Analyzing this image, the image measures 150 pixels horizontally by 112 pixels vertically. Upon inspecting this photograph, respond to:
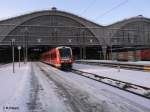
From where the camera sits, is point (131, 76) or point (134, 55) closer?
point (131, 76)

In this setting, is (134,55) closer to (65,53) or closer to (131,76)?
(65,53)

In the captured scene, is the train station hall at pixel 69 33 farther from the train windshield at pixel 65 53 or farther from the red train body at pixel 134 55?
the train windshield at pixel 65 53

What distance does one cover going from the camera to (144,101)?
12719mm

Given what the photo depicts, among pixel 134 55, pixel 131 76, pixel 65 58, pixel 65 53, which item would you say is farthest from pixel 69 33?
pixel 131 76

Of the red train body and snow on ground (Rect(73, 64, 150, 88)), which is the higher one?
the red train body

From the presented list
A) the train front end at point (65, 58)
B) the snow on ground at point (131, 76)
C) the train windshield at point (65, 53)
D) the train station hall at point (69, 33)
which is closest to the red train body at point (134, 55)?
the train windshield at point (65, 53)

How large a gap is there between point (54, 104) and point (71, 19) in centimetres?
12288

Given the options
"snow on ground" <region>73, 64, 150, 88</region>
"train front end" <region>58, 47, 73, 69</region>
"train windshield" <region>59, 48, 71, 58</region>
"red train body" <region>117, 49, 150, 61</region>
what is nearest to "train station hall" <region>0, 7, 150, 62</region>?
Result: "red train body" <region>117, 49, 150, 61</region>

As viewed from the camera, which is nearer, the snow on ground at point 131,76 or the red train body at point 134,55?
the snow on ground at point 131,76

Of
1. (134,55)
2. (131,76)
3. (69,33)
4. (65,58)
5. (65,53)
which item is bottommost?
(131,76)

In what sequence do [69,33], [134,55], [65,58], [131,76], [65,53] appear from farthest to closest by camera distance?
[69,33]
[134,55]
[65,53]
[65,58]
[131,76]

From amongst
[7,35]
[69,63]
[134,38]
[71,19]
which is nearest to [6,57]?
[7,35]

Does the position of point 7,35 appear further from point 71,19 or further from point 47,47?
point 71,19

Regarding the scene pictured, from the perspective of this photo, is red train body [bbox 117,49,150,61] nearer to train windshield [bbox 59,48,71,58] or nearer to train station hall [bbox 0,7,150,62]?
train windshield [bbox 59,48,71,58]
